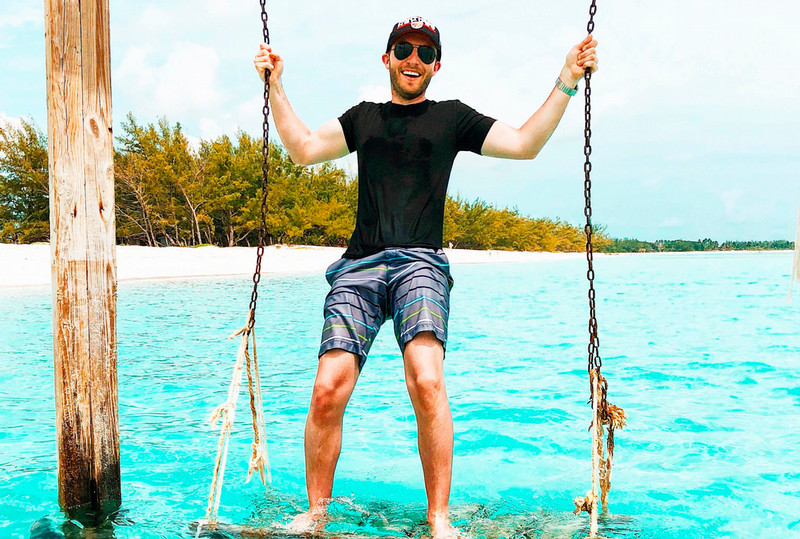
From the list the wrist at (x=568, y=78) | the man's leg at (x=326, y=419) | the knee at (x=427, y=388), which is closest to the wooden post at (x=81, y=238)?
the man's leg at (x=326, y=419)

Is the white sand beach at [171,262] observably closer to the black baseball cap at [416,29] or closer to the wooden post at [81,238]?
the wooden post at [81,238]

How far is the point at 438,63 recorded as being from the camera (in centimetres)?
317

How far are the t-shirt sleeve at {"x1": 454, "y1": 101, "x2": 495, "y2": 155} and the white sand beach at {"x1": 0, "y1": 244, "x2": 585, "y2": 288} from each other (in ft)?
60.2

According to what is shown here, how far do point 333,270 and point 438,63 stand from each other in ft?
3.61

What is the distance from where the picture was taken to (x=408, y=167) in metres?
3.02

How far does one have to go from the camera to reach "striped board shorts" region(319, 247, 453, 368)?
2.85 meters

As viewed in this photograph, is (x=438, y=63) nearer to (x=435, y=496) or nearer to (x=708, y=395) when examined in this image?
(x=435, y=496)

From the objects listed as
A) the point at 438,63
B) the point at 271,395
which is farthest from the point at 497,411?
the point at 438,63

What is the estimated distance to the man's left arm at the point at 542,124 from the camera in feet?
9.79

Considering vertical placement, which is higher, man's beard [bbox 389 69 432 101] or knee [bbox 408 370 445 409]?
man's beard [bbox 389 69 432 101]

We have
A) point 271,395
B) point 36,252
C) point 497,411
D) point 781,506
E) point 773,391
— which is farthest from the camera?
point 36,252

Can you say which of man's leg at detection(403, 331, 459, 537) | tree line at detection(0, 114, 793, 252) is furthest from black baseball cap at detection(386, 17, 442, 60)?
tree line at detection(0, 114, 793, 252)

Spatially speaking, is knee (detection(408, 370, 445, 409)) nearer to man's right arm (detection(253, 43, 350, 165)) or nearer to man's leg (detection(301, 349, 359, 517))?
man's leg (detection(301, 349, 359, 517))

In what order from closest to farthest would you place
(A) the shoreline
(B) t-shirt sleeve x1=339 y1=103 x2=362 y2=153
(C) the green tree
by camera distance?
(B) t-shirt sleeve x1=339 y1=103 x2=362 y2=153 < (A) the shoreline < (C) the green tree
